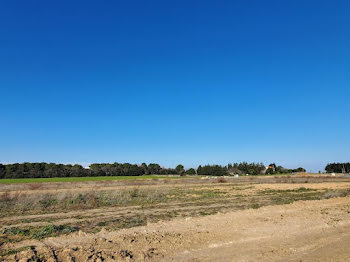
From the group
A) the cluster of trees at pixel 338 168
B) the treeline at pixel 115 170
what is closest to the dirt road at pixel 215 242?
the treeline at pixel 115 170

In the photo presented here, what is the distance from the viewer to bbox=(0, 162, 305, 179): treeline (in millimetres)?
106750

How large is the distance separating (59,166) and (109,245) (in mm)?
116982

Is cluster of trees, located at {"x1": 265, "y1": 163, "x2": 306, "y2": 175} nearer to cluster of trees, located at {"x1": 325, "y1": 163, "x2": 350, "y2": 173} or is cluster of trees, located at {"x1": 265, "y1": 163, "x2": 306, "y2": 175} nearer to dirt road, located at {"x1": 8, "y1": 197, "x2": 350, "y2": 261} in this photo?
cluster of trees, located at {"x1": 325, "y1": 163, "x2": 350, "y2": 173}

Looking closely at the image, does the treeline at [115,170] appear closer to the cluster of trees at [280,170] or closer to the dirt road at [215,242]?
the cluster of trees at [280,170]

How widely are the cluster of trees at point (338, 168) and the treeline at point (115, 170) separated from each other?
12.2 metres

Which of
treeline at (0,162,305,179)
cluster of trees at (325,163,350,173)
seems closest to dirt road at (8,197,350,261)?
treeline at (0,162,305,179)

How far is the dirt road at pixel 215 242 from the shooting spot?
8188 mm

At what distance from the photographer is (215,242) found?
9781 mm

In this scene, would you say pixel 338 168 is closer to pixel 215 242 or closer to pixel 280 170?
pixel 280 170

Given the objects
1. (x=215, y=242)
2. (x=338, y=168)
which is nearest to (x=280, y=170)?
(x=338, y=168)

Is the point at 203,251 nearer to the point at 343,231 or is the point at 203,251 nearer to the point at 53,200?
the point at 343,231

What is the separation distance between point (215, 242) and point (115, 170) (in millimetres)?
122545

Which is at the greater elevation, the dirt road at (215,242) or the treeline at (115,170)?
the treeline at (115,170)

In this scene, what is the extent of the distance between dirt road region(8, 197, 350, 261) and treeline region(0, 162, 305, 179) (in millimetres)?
108444
